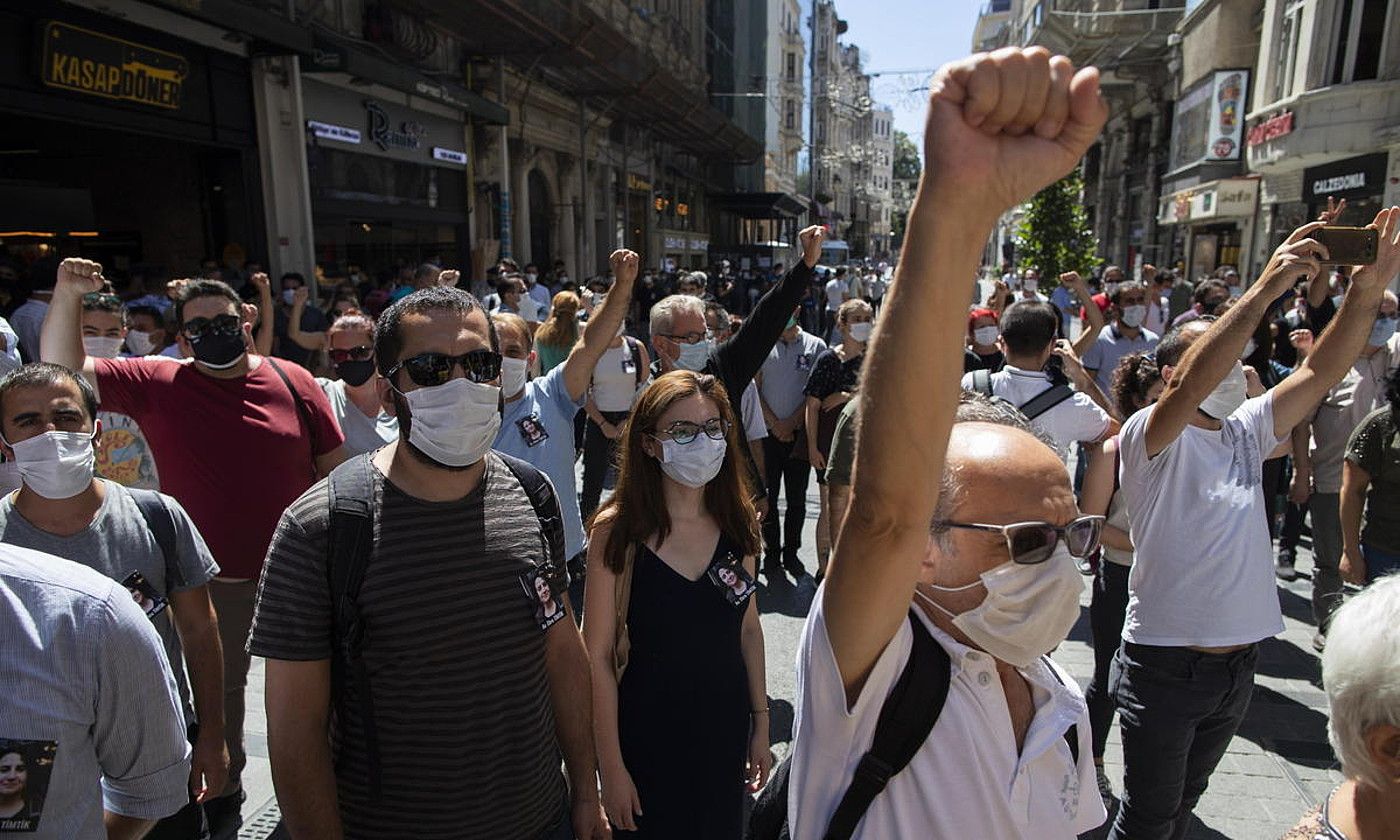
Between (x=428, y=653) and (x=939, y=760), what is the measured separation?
3.94 ft

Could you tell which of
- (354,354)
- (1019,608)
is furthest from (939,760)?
(354,354)

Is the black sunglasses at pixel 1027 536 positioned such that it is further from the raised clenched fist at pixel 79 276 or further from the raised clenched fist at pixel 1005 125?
the raised clenched fist at pixel 79 276

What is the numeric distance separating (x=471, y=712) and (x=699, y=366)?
3.14m

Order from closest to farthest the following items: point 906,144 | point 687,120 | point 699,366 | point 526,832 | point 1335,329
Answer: point 526,832 → point 1335,329 → point 699,366 → point 687,120 → point 906,144

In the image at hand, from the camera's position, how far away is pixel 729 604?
2.58m

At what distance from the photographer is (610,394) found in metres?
6.11

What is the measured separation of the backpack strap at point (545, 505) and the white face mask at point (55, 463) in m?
1.33

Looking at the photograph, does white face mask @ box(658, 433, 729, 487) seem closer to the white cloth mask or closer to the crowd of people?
the crowd of people

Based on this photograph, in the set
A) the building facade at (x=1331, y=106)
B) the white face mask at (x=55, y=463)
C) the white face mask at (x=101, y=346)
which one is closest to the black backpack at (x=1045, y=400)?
the white face mask at (x=55, y=463)

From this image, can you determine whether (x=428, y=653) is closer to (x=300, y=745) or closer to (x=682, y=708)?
(x=300, y=745)

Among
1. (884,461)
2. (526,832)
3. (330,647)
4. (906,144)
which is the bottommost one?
(526,832)

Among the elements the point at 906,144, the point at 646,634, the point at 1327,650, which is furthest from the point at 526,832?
the point at 906,144

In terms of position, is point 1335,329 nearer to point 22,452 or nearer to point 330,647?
point 330,647

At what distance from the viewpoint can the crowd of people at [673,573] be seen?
1339 millimetres
